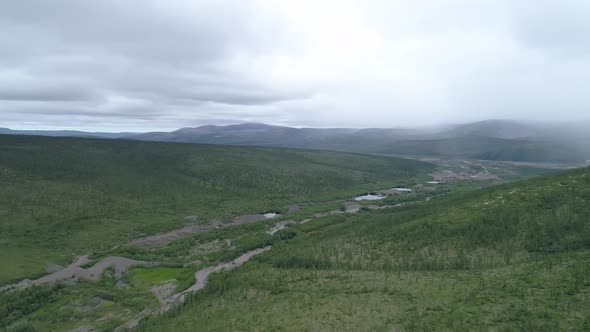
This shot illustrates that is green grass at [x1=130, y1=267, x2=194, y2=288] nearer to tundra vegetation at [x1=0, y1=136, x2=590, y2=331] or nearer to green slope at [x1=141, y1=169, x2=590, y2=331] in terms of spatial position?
A: tundra vegetation at [x1=0, y1=136, x2=590, y2=331]

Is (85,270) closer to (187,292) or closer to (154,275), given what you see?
(154,275)

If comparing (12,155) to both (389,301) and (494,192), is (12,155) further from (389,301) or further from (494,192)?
(494,192)

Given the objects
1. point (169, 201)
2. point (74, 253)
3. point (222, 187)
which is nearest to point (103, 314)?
point (74, 253)

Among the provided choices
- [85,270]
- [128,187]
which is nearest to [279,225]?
[85,270]

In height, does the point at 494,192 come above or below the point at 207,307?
above

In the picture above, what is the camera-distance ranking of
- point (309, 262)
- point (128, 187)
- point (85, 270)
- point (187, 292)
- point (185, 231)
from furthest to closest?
point (128, 187) < point (185, 231) < point (85, 270) < point (309, 262) < point (187, 292)

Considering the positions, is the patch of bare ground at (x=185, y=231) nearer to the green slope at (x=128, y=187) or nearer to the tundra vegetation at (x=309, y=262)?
the tundra vegetation at (x=309, y=262)

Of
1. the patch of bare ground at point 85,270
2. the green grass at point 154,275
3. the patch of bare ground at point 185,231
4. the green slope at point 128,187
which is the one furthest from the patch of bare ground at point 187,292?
the green slope at point 128,187
